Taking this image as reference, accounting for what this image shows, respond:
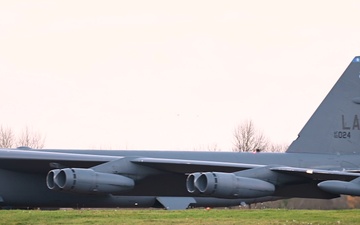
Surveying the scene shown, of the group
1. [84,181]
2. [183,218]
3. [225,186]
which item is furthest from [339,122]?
[183,218]

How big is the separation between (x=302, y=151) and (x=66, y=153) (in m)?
7.91

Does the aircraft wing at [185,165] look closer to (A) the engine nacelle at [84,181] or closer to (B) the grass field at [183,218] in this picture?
(A) the engine nacelle at [84,181]

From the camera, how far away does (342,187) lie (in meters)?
21.8

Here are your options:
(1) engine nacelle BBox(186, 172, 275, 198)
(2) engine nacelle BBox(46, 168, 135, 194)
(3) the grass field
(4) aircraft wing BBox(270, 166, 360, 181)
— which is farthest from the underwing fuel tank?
(2) engine nacelle BBox(46, 168, 135, 194)

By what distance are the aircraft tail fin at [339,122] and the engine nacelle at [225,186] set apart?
6.93 meters

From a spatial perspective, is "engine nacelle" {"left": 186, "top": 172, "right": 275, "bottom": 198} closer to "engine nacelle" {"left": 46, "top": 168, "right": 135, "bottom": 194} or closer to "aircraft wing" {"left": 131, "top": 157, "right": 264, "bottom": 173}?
"aircraft wing" {"left": 131, "top": 157, "right": 264, "bottom": 173}

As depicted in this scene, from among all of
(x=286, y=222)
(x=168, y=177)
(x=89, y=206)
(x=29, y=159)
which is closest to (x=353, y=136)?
(x=168, y=177)

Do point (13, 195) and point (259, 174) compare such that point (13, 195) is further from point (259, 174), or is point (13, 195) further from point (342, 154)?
point (342, 154)

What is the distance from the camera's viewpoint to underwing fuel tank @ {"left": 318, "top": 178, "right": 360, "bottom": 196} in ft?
71.2

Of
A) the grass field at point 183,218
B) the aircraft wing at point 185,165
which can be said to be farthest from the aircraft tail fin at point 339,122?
the grass field at point 183,218

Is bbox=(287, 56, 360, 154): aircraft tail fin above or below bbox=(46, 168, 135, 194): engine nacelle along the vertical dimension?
above

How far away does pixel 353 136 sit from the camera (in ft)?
96.9

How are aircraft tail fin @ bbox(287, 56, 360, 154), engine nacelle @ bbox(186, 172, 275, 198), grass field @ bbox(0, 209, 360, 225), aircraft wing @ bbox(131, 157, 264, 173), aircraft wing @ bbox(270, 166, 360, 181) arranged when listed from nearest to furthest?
grass field @ bbox(0, 209, 360, 225), engine nacelle @ bbox(186, 172, 275, 198), aircraft wing @ bbox(270, 166, 360, 181), aircraft wing @ bbox(131, 157, 264, 173), aircraft tail fin @ bbox(287, 56, 360, 154)

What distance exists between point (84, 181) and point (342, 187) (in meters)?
6.41
